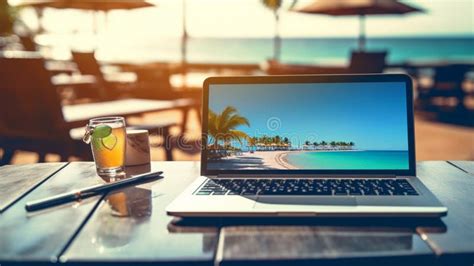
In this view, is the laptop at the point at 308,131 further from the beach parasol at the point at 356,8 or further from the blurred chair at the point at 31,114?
the beach parasol at the point at 356,8

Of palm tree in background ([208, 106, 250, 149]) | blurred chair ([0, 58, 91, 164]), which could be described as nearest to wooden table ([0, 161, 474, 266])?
palm tree in background ([208, 106, 250, 149])

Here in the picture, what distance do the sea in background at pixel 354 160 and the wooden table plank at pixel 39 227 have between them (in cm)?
52

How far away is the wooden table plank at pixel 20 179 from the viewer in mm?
1128

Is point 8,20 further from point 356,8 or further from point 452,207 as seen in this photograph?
point 452,207

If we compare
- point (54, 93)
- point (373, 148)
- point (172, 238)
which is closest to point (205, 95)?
point (373, 148)

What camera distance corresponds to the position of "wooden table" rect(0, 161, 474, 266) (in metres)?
0.76

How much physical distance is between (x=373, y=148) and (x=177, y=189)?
0.50 meters

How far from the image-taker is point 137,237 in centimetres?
84

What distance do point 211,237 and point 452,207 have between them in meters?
0.49

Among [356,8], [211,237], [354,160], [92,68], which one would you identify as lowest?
[211,237]

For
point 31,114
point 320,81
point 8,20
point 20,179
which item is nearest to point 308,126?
point 320,81

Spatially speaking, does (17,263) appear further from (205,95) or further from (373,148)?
(373,148)

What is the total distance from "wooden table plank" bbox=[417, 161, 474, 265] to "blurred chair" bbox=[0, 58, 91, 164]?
2172mm

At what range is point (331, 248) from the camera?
0.78 m
